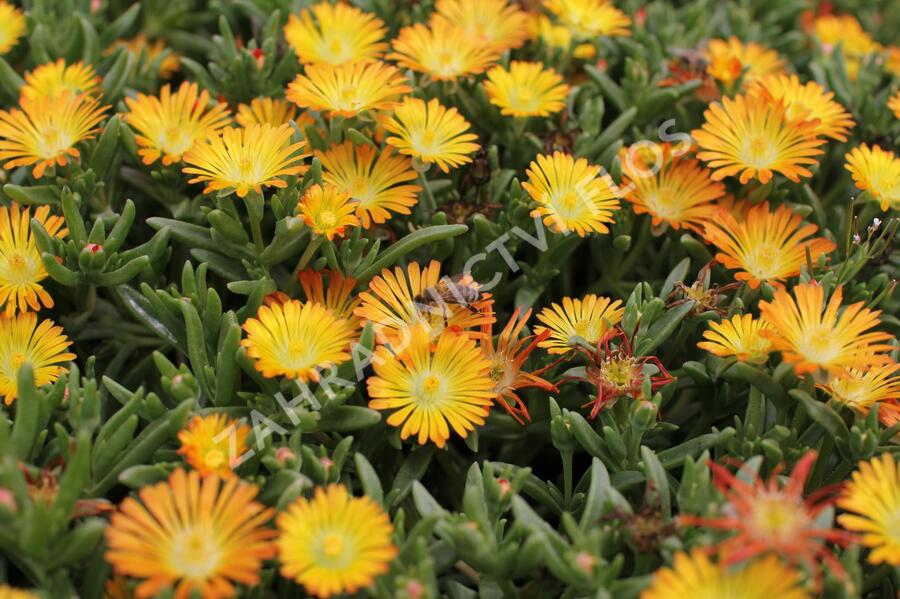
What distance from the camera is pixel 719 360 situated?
137cm

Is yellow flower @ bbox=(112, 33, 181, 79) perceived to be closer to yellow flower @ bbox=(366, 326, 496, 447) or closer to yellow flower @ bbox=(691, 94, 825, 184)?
yellow flower @ bbox=(366, 326, 496, 447)

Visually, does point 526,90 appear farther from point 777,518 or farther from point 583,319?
point 777,518

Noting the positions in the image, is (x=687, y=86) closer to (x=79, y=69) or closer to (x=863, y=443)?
(x=863, y=443)

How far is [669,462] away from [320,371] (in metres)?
0.53

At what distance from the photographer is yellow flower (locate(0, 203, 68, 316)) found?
1368 mm

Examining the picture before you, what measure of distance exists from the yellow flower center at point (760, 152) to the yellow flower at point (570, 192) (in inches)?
10.1

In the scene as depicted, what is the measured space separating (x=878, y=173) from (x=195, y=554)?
1297 mm

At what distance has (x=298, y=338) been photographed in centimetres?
130

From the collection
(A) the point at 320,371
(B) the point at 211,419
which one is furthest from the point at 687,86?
(B) the point at 211,419

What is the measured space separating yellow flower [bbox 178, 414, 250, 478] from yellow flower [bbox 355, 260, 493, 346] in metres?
0.25

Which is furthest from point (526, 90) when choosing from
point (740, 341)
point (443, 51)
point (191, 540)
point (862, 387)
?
point (191, 540)

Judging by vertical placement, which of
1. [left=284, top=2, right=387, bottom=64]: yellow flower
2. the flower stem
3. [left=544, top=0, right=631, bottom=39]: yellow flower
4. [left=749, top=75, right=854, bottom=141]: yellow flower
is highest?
[left=544, top=0, right=631, bottom=39]: yellow flower

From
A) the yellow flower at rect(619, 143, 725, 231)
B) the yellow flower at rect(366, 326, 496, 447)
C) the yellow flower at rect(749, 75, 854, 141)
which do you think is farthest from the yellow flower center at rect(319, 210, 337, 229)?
the yellow flower at rect(749, 75, 854, 141)

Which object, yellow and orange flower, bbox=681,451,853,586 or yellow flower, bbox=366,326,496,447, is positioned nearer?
yellow and orange flower, bbox=681,451,853,586
